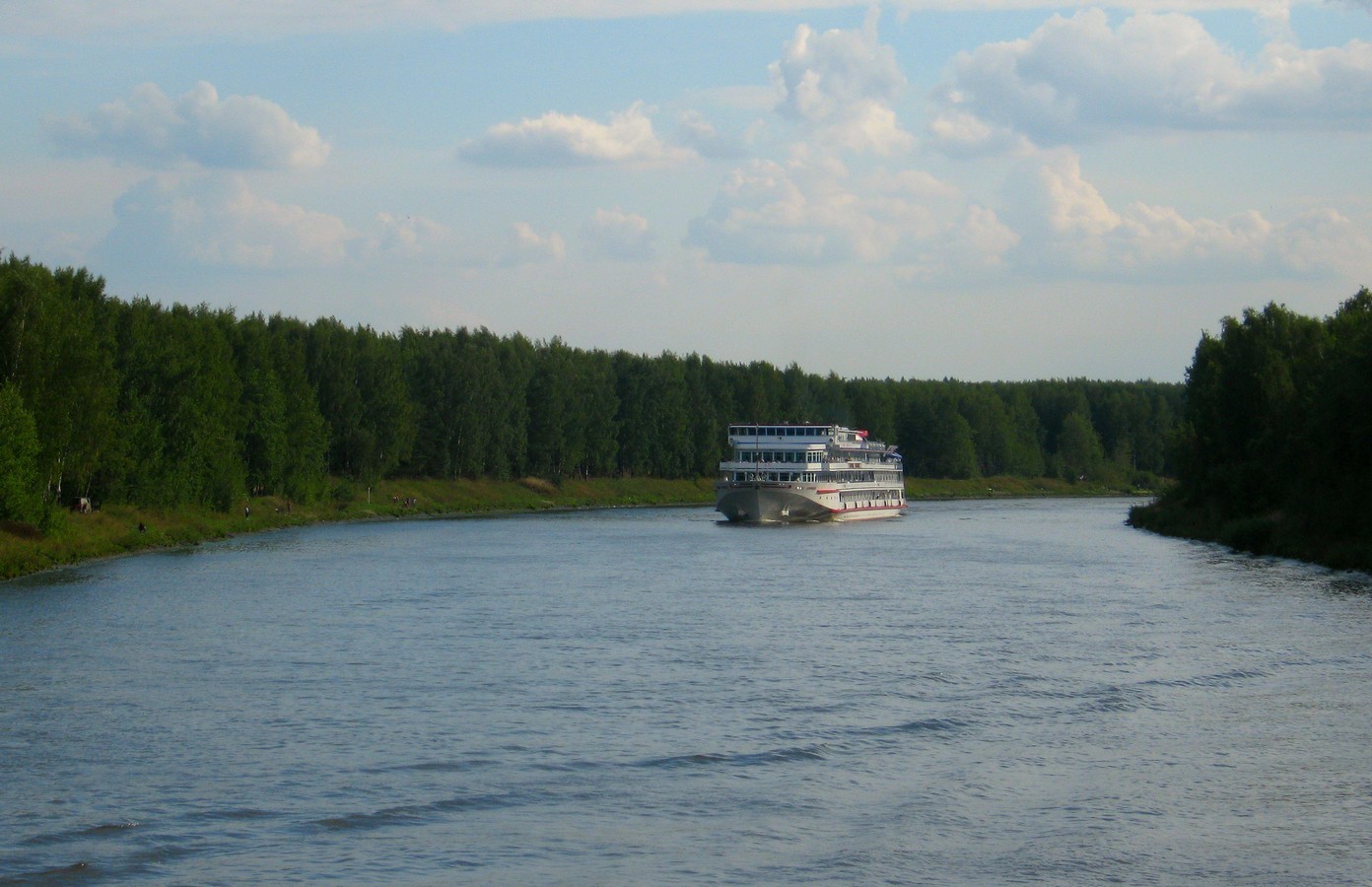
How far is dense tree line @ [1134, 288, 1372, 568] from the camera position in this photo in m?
60.5

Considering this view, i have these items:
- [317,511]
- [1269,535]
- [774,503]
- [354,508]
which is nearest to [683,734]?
[1269,535]

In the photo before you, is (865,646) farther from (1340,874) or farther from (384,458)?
(384,458)

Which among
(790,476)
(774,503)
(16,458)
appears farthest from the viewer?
(790,476)

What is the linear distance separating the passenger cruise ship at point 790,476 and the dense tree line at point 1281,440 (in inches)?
893

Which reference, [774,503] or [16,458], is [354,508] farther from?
[16,458]

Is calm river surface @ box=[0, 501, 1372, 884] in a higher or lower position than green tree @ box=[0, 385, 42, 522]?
lower

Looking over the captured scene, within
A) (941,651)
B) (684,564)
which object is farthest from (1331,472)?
(941,651)

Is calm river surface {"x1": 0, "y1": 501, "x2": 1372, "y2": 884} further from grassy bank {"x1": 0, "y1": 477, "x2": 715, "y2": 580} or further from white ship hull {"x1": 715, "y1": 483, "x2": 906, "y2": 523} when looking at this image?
white ship hull {"x1": 715, "y1": 483, "x2": 906, "y2": 523}

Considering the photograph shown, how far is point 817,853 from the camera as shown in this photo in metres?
18.4

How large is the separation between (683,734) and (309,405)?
8708 cm

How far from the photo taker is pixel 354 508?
→ 4370 inches

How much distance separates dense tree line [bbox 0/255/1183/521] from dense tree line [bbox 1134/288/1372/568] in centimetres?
5437

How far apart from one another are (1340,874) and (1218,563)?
51.1 metres

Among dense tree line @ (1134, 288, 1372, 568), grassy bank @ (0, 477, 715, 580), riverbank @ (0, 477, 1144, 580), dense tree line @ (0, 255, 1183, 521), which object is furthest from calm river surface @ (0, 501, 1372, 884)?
dense tree line @ (0, 255, 1183, 521)
